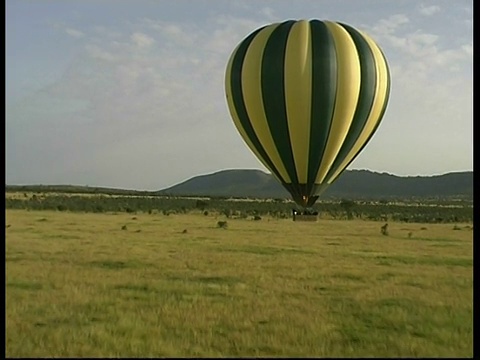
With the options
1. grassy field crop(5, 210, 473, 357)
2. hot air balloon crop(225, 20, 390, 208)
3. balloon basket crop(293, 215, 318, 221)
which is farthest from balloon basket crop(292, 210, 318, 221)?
grassy field crop(5, 210, 473, 357)

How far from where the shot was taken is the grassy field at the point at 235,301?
26.3 feet

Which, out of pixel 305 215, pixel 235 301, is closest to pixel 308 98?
pixel 305 215

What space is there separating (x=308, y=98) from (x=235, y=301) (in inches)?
308

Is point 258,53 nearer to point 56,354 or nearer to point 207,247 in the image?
point 207,247

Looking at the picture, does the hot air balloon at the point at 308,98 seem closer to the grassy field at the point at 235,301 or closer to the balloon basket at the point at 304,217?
the balloon basket at the point at 304,217

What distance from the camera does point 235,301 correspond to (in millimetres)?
10859

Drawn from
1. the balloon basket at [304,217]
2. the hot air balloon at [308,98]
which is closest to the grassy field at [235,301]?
the balloon basket at [304,217]

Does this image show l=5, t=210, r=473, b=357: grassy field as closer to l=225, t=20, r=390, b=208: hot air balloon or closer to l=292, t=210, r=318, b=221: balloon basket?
l=292, t=210, r=318, b=221: balloon basket

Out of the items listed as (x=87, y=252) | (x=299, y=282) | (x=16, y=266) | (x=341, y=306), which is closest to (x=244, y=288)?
(x=299, y=282)

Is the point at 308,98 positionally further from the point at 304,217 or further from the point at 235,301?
the point at 235,301

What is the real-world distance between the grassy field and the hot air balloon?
2604mm

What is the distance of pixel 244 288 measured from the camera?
39.9ft

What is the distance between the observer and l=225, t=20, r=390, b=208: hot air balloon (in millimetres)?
17234

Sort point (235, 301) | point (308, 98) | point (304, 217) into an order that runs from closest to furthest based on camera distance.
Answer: point (235, 301) < point (308, 98) < point (304, 217)
